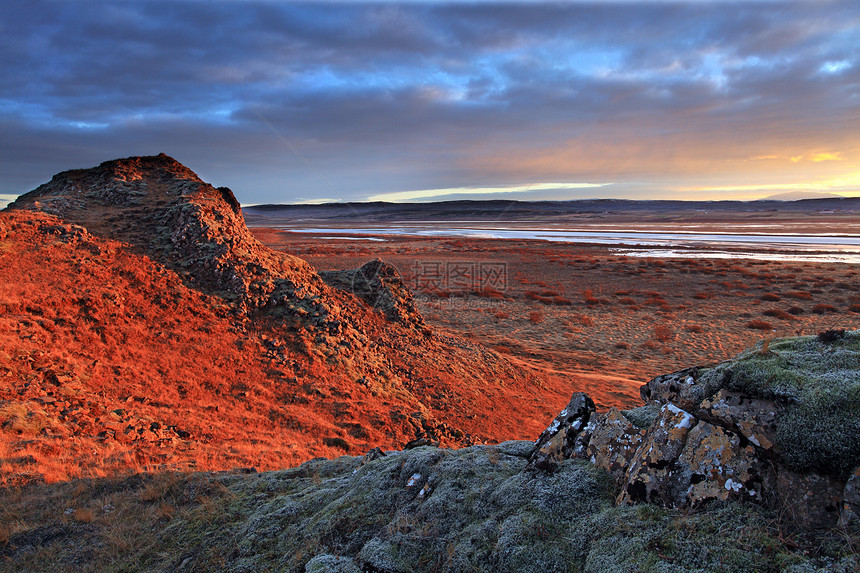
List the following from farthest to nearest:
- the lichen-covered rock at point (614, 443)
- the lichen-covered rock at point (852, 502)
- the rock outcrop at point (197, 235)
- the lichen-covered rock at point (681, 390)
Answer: the rock outcrop at point (197, 235), the lichen-covered rock at point (614, 443), the lichen-covered rock at point (681, 390), the lichen-covered rock at point (852, 502)

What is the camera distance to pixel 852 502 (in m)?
2.85

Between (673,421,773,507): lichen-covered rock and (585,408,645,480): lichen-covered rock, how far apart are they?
0.64 metres

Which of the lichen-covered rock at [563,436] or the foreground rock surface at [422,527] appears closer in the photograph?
the foreground rock surface at [422,527]

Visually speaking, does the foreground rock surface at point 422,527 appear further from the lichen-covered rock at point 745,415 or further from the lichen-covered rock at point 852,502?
the lichen-covered rock at point 745,415

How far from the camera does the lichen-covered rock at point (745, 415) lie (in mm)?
3426

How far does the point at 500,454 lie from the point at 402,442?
4.69 m

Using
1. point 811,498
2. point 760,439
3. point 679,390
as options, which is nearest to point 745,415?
point 760,439

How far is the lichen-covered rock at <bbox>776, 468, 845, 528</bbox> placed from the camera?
294cm

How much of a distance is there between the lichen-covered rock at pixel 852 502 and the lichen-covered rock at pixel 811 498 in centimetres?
6

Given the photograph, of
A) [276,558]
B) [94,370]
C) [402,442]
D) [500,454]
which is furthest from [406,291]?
[276,558]

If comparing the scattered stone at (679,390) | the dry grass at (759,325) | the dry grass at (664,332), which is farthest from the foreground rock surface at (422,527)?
the dry grass at (759,325)

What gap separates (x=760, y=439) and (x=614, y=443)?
4.20 feet

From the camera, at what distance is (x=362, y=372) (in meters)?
11.3

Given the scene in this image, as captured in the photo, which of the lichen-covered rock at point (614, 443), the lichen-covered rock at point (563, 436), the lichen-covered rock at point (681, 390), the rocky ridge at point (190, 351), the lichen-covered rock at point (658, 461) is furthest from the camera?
the rocky ridge at point (190, 351)
